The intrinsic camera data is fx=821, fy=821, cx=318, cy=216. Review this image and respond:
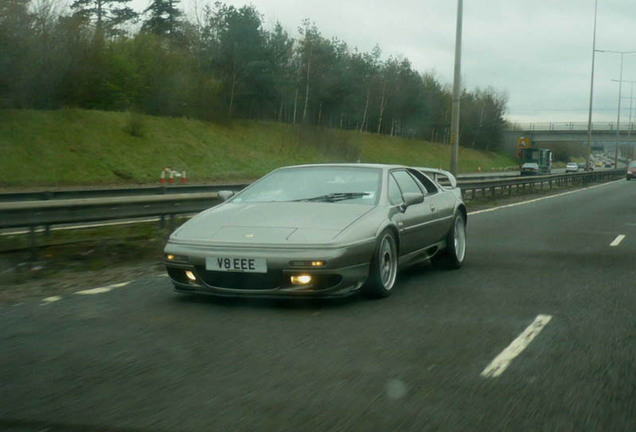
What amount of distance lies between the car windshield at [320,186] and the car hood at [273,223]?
0.21 metres

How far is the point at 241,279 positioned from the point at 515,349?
2330mm

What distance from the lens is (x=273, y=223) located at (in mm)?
6996

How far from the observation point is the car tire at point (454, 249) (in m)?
9.43

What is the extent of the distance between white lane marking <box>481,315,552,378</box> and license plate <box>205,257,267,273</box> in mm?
2061

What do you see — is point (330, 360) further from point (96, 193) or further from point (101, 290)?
point (96, 193)

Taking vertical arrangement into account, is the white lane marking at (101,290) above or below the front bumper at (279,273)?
below

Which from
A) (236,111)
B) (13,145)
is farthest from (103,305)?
(236,111)

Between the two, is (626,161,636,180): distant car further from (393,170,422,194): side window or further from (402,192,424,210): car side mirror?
(402,192,424,210): car side mirror

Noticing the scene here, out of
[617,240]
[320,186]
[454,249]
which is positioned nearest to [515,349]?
[320,186]

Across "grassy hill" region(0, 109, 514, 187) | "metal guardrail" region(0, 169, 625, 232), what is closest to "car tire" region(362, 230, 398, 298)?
"metal guardrail" region(0, 169, 625, 232)

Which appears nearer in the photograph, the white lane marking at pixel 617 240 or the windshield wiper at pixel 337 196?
the windshield wiper at pixel 337 196

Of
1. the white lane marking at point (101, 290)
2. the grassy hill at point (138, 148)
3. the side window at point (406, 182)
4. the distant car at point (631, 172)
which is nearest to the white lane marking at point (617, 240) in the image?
the side window at point (406, 182)

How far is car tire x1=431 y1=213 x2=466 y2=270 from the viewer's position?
9430 mm

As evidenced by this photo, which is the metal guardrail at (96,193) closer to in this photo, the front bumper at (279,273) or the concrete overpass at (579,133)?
the front bumper at (279,273)
